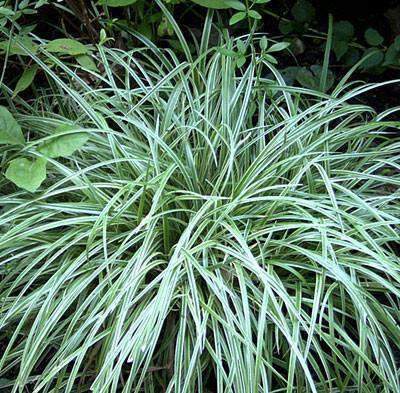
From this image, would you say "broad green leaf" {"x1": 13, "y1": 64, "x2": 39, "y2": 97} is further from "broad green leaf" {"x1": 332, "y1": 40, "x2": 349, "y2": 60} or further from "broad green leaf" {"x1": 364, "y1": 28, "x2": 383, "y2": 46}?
"broad green leaf" {"x1": 364, "y1": 28, "x2": 383, "y2": 46}

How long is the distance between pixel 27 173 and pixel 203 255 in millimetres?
499

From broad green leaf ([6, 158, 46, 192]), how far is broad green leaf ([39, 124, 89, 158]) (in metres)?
0.05

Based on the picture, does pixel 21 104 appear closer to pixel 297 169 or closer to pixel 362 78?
pixel 297 169

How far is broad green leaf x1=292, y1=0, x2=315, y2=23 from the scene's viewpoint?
2.90m

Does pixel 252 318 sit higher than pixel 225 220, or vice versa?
pixel 225 220

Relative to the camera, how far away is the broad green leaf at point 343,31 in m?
2.86

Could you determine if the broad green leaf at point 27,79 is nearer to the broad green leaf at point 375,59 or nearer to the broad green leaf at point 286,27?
the broad green leaf at point 286,27

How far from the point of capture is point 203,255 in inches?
73.8

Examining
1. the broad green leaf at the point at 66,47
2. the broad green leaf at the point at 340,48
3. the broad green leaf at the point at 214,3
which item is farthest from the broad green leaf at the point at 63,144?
the broad green leaf at the point at 340,48

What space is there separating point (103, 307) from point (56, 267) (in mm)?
237

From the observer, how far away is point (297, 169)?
2146 mm

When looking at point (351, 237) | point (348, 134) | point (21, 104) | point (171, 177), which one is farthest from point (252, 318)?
point (21, 104)

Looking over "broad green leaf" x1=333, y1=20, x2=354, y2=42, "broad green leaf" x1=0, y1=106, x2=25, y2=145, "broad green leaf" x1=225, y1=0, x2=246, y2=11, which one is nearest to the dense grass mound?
"broad green leaf" x1=0, y1=106, x2=25, y2=145

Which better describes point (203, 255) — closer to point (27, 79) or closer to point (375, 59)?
point (27, 79)
